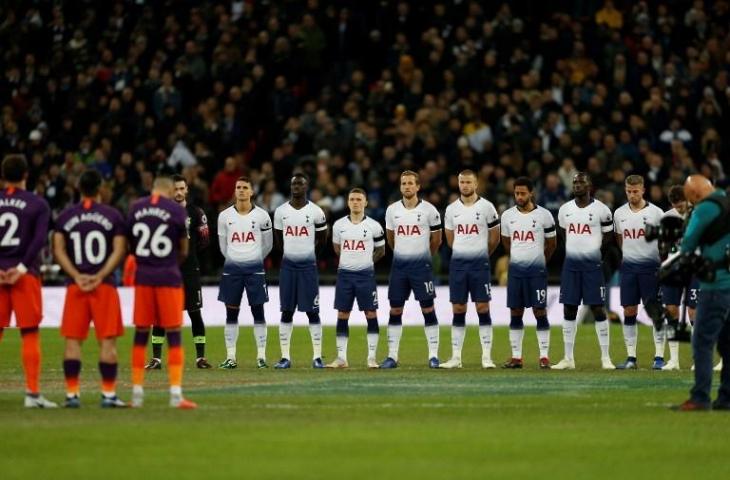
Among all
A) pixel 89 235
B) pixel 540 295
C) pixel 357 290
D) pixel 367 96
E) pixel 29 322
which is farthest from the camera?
pixel 367 96

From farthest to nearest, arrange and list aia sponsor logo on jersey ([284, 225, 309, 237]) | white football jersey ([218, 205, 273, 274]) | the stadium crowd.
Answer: the stadium crowd, white football jersey ([218, 205, 273, 274]), aia sponsor logo on jersey ([284, 225, 309, 237])

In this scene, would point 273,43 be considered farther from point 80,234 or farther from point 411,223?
point 80,234

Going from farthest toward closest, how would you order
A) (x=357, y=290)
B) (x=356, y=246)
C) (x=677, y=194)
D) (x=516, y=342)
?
(x=356, y=246) → (x=357, y=290) → (x=516, y=342) → (x=677, y=194)

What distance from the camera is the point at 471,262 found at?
22.3 metres

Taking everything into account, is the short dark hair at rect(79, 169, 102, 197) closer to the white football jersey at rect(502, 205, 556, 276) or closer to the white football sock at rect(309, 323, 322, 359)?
the white football sock at rect(309, 323, 322, 359)

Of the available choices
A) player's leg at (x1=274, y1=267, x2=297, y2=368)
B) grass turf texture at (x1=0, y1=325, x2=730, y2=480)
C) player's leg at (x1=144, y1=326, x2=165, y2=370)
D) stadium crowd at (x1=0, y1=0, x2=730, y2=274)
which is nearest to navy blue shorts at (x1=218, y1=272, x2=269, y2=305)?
player's leg at (x1=274, y1=267, x2=297, y2=368)

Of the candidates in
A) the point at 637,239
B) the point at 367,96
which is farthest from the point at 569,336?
the point at 367,96

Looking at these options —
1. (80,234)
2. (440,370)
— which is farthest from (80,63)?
(80,234)

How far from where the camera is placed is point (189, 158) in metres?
34.0

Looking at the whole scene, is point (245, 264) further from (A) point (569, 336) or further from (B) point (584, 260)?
(B) point (584, 260)

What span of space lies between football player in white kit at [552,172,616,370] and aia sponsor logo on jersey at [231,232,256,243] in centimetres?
473

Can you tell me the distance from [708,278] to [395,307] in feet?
24.5

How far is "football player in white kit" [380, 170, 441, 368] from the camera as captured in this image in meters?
22.3

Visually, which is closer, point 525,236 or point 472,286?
point 472,286
